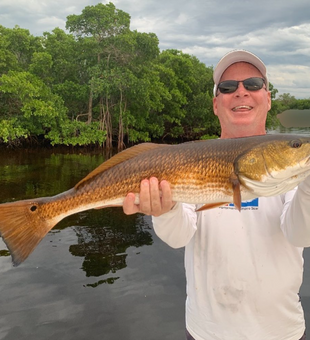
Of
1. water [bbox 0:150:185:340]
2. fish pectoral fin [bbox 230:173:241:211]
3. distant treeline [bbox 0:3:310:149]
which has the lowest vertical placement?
water [bbox 0:150:185:340]

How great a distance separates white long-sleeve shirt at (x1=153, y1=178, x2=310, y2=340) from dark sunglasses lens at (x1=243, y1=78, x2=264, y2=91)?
0.98 m

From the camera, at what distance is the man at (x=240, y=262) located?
206cm

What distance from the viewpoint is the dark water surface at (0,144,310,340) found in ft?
15.3

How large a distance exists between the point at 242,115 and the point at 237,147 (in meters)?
0.58

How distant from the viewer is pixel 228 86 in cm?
274

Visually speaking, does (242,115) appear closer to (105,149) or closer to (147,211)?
(147,211)

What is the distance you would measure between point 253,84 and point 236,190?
1138 mm

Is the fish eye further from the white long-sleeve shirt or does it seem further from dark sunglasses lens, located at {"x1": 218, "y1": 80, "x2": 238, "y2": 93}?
dark sunglasses lens, located at {"x1": 218, "y1": 80, "x2": 238, "y2": 93}

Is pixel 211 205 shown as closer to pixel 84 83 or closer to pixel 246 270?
pixel 246 270

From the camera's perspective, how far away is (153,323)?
481 centimetres

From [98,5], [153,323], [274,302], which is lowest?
[153,323]

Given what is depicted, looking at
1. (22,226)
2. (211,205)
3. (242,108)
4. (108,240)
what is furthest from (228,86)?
(108,240)

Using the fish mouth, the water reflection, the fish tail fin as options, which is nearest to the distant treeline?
the water reflection

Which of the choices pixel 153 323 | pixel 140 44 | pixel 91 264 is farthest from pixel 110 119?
pixel 153 323
